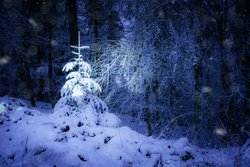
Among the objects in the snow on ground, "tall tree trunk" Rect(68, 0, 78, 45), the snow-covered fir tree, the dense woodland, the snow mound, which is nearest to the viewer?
the snow on ground

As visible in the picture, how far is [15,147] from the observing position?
19.3ft

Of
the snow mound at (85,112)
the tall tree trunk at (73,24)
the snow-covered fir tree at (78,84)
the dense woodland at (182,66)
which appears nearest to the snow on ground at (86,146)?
the snow mound at (85,112)

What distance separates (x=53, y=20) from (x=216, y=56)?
12309 mm

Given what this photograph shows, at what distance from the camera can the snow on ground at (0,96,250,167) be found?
5.29 m

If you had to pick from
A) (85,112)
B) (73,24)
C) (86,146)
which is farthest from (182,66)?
(73,24)

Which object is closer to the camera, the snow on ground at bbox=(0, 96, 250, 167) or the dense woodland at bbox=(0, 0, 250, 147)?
the snow on ground at bbox=(0, 96, 250, 167)

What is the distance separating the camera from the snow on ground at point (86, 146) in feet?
17.4

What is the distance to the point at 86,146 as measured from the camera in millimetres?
5684

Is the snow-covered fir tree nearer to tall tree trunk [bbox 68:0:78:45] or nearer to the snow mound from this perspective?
the snow mound

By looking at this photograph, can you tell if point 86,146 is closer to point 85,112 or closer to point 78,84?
point 85,112

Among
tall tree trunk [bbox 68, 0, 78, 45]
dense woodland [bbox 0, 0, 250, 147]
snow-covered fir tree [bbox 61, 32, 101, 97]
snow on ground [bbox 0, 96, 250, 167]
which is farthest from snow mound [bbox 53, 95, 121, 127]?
tall tree trunk [bbox 68, 0, 78, 45]

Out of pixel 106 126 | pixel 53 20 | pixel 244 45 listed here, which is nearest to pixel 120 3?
pixel 244 45

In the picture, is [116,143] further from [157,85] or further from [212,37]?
[212,37]

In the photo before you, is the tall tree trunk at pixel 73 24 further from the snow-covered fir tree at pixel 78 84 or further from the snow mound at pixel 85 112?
the snow mound at pixel 85 112
